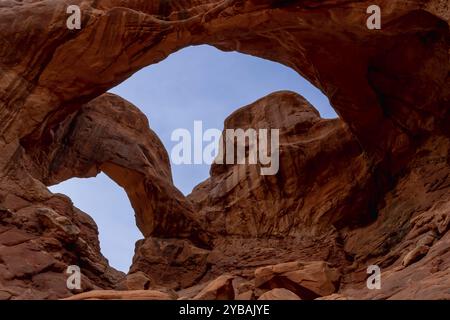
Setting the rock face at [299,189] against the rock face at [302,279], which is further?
the rock face at [299,189]

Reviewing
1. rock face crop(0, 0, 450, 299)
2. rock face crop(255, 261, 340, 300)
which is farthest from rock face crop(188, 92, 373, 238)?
rock face crop(255, 261, 340, 300)

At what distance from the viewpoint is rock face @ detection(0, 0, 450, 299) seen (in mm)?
16375

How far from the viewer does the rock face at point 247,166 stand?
645 inches

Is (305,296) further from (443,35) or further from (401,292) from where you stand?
(443,35)

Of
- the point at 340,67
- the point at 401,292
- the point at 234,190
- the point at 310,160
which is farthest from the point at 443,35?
the point at 234,190

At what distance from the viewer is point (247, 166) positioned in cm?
2723

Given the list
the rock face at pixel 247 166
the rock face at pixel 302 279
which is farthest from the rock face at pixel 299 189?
the rock face at pixel 302 279

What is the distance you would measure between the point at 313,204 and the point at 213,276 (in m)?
5.51

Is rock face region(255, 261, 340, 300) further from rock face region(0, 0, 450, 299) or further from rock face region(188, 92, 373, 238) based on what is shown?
rock face region(188, 92, 373, 238)

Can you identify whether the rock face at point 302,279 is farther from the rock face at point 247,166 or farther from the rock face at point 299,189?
the rock face at point 299,189

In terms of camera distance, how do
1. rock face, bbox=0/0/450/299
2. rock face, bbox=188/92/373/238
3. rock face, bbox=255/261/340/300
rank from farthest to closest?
1. rock face, bbox=188/92/373/238
2. rock face, bbox=0/0/450/299
3. rock face, bbox=255/261/340/300

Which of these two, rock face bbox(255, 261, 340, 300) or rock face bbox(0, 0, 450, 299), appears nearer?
rock face bbox(255, 261, 340, 300)

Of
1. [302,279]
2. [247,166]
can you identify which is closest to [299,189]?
[247,166]

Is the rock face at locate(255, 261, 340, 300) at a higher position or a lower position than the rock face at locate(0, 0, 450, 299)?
lower
